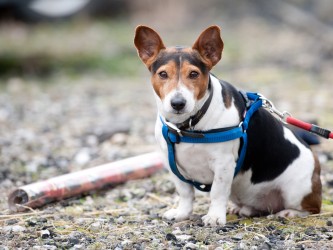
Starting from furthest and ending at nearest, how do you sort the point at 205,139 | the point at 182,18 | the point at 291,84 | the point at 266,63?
the point at 182,18, the point at 266,63, the point at 291,84, the point at 205,139

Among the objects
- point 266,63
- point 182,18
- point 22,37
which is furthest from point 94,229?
point 182,18

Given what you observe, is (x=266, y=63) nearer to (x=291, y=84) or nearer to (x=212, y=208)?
(x=291, y=84)

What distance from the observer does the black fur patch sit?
4613 mm

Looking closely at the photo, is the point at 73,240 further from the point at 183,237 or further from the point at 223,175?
the point at 223,175

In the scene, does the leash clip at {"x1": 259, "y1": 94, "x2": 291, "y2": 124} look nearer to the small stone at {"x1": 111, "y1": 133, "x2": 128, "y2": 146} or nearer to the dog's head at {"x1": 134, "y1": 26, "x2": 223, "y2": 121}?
the dog's head at {"x1": 134, "y1": 26, "x2": 223, "y2": 121}

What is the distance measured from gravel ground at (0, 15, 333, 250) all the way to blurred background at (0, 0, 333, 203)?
28 millimetres

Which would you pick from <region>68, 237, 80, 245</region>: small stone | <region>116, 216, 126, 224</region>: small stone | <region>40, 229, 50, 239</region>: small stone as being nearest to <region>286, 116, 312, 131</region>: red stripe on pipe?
<region>116, 216, 126, 224</region>: small stone

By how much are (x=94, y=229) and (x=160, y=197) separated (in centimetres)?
122

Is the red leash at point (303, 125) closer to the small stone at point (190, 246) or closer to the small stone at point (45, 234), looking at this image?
the small stone at point (190, 246)

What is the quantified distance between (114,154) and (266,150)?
2.71m

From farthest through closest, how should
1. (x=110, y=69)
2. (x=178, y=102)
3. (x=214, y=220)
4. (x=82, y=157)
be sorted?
(x=110, y=69) < (x=82, y=157) < (x=214, y=220) < (x=178, y=102)

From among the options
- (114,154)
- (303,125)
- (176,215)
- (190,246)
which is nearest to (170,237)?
(190,246)

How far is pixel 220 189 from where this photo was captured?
449 cm

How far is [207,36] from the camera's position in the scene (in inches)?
173
